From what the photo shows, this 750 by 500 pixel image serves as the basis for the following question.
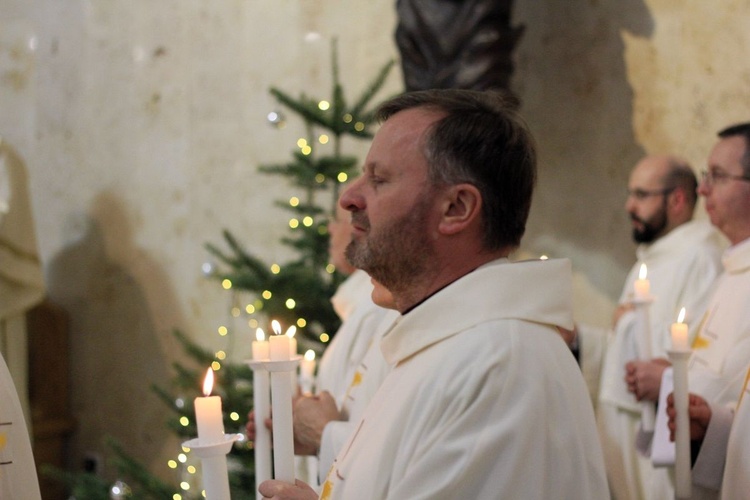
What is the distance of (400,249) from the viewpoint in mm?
1610

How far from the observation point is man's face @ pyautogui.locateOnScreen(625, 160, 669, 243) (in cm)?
437

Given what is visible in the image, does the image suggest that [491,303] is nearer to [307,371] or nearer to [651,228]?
[307,371]

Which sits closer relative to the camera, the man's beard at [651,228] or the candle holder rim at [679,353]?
the candle holder rim at [679,353]

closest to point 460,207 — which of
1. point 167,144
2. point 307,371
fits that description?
point 307,371

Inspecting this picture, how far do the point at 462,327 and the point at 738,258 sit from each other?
196 centimetres

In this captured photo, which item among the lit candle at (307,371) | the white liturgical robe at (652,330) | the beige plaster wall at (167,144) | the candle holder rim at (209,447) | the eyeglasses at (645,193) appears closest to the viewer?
the candle holder rim at (209,447)

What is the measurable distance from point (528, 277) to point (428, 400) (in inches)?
11.3

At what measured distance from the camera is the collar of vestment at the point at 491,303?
1.50 meters

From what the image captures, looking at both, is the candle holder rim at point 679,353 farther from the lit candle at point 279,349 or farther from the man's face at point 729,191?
the lit candle at point 279,349

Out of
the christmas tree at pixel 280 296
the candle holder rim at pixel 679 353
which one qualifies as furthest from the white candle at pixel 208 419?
the christmas tree at pixel 280 296

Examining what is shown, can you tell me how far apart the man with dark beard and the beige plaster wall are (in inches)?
27.2

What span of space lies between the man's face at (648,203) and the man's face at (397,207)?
2990 millimetres

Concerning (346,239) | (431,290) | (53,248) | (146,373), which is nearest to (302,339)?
(346,239)

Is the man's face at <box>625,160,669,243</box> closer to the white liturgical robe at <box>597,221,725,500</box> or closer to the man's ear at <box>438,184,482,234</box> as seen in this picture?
the white liturgical robe at <box>597,221,725,500</box>
